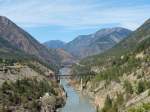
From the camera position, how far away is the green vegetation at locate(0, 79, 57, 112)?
148 metres

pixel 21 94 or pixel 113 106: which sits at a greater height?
pixel 21 94

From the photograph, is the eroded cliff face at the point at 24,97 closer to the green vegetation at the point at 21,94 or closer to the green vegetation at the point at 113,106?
the green vegetation at the point at 21,94

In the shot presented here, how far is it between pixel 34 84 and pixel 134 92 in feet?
196

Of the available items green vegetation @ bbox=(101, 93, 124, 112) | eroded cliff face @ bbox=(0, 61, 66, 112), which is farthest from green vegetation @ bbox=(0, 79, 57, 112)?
green vegetation @ bbox=(101, 93, 124, 112)

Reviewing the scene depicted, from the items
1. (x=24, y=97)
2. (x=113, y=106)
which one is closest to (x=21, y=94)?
(x=24, y=97)

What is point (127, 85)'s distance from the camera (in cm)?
17100

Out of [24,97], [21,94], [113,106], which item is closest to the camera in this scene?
[113,106]

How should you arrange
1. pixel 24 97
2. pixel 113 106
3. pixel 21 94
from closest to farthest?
pixel 113 106
pixel 24 97
pixel 21 94

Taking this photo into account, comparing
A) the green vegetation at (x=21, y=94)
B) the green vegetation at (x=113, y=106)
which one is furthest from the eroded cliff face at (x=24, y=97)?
the green vegetation at (x=113, y=106)

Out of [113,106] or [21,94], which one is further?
[21,94]

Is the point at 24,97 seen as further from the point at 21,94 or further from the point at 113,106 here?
the point at 113,106

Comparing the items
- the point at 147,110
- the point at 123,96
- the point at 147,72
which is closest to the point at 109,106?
the point at 123,96

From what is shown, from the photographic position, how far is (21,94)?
16450cm

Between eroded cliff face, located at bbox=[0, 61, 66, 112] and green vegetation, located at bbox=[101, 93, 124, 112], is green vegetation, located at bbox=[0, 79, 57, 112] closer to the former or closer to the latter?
eroded cliff face, located at bbox=[0, 61, 66, 112]
